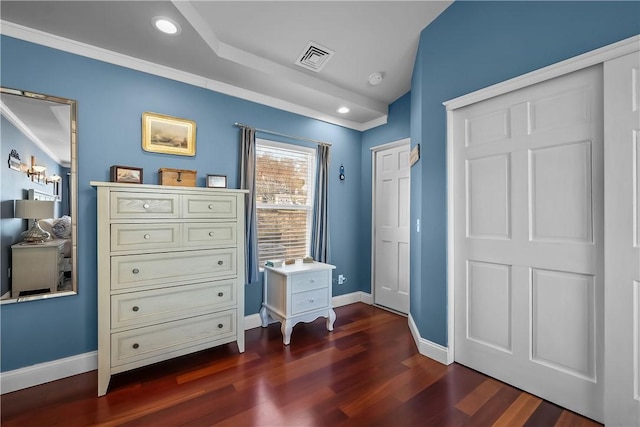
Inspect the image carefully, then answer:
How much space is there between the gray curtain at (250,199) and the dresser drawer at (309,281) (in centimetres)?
49

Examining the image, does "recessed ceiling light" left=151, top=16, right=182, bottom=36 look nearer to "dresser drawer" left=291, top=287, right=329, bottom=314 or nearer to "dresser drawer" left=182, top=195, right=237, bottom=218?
"dresser drawer" left=182, top=195, right=237, bottom=218

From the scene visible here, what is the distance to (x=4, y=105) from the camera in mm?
1999

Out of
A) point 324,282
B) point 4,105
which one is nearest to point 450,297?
point 324,282

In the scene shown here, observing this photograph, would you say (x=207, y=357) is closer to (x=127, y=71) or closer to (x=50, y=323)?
(x=50, y=323)

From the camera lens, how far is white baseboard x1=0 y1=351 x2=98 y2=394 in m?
1.99

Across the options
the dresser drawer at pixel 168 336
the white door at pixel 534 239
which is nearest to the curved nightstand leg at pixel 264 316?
the dresser drawer at pixel 168 336

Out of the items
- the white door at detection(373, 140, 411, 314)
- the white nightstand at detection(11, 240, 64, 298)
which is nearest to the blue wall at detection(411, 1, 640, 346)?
the white door at detection(373, 140, 411, 314)

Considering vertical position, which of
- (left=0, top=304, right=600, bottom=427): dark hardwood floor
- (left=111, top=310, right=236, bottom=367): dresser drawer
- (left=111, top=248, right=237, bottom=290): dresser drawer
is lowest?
(left=0, top=304, right=600, bottom=427): dark hardwood floor

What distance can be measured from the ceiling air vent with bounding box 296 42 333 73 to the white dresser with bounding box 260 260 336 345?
6.91ft

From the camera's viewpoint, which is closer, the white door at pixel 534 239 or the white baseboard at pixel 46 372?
the white door at pixel 534 239

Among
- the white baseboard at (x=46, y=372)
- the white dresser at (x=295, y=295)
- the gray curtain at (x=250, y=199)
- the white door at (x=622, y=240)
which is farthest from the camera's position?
the gray curtain at (x=250, y=199)

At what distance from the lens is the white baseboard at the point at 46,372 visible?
6.54 feet

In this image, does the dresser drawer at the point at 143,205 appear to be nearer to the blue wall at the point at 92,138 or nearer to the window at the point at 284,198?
the blue wall at the point at 92,138

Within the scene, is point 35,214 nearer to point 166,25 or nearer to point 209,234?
point 209,234
